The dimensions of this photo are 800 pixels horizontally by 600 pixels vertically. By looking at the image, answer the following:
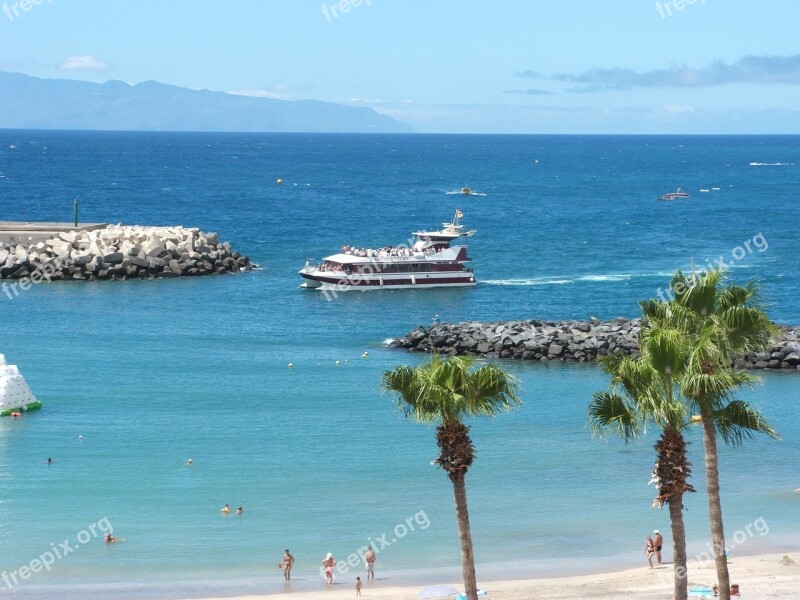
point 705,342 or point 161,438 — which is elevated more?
point 705,342

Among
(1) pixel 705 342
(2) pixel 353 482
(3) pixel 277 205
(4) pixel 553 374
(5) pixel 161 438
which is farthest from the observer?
(3) pixel 277 205

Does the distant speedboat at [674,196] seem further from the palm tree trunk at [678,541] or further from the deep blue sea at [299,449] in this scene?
the palm tree trunk at [678,541]

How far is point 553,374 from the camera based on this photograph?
5531 cm

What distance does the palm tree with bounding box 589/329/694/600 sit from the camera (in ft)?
65.5

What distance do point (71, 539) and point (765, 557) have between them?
59.7ft

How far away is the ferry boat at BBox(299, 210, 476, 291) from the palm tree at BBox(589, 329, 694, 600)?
190 feet

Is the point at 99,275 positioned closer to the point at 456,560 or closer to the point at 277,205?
the point at 456,560

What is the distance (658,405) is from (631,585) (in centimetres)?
1175

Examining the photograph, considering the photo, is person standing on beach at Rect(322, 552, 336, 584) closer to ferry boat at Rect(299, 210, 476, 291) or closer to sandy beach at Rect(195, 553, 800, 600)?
sandy beach at Rect(195, 553, 800, 600)

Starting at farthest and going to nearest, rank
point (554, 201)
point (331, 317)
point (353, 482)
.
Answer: point (554, 201) → point (331, 317) → point (353, 482)

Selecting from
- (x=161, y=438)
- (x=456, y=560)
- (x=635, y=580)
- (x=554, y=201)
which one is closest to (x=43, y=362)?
(x=161, y=438)

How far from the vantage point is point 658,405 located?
66.2 feet

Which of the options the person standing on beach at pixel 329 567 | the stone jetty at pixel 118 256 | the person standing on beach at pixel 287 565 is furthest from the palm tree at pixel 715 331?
the stone jetty at pixel 118 256

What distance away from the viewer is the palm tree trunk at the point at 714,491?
2108cm
